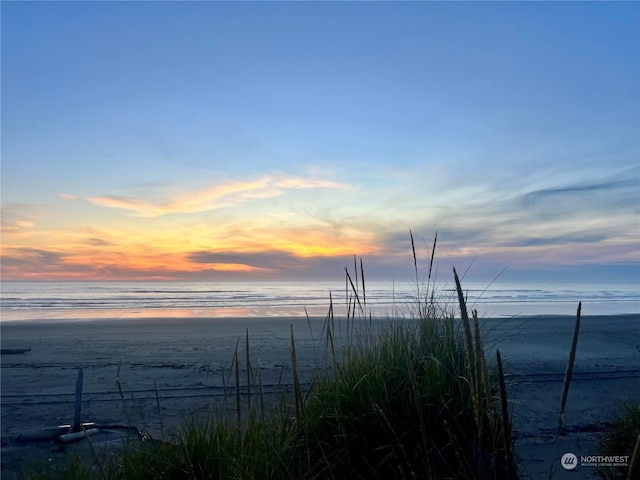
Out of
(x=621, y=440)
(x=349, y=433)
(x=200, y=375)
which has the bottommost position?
(x=200, y=375)

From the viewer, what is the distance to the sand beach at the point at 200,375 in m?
5.54

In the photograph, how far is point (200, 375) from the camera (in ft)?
31.8

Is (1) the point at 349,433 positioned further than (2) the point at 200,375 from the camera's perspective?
No

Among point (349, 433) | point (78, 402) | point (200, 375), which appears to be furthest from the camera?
point (200, 375)

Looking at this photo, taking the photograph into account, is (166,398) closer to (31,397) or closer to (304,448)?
(31,397)

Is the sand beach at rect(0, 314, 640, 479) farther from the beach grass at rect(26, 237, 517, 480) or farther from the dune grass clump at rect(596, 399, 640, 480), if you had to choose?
the beach grass at rect(26, 237, 517, 480)

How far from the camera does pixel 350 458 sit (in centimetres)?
346

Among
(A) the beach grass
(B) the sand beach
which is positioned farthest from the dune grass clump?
(A) the beach grass

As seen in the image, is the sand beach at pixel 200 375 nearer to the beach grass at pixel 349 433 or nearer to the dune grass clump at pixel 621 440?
the dune grass clump at pixel 621 440

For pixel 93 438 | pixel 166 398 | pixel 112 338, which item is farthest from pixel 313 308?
pixel 93 438

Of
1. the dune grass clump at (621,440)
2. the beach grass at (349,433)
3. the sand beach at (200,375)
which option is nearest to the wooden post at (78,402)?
the sand beach at (200,375)

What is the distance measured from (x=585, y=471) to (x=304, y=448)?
7.81ft

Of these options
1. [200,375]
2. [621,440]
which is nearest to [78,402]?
[200,375]

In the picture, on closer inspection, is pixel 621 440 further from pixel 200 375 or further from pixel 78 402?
pixel 200 375
